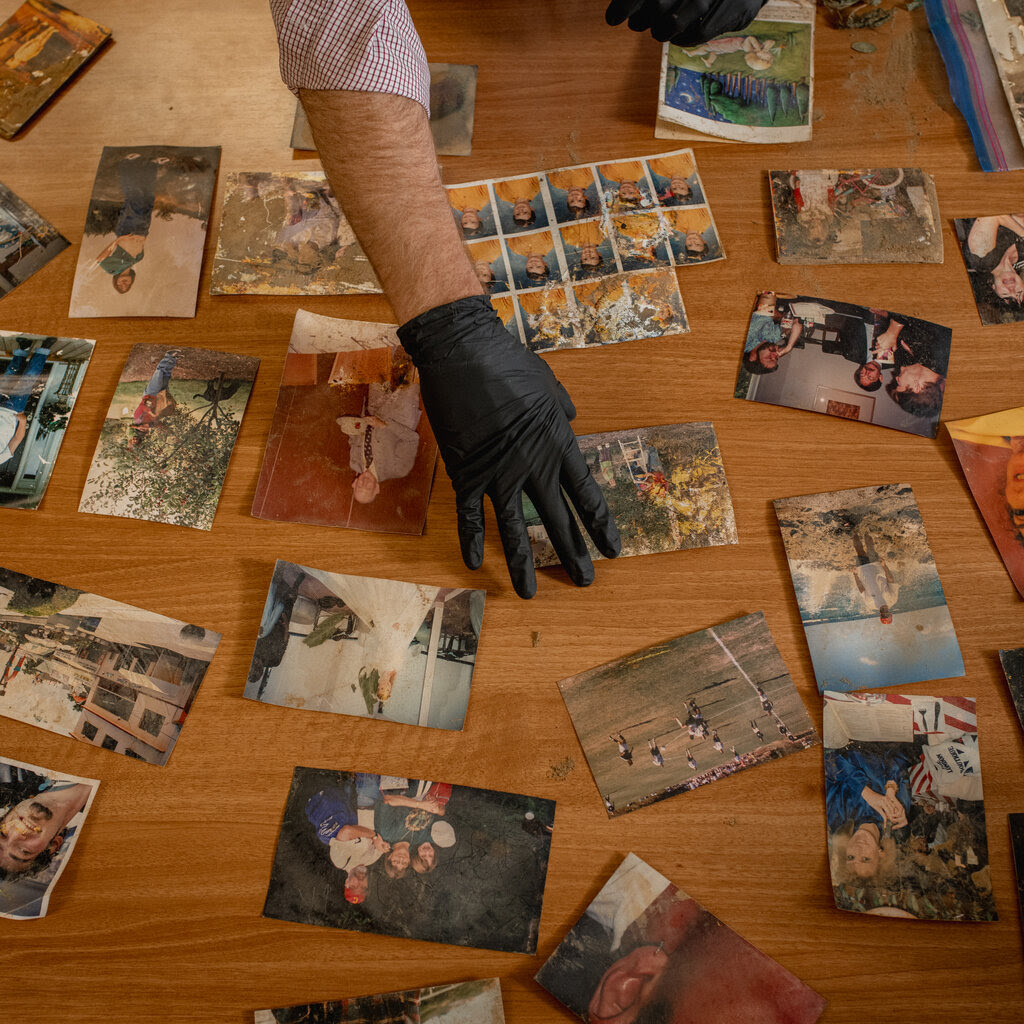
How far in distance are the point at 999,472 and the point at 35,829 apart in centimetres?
130

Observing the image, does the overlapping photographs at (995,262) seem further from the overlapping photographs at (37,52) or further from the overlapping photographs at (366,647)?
the overlapping photographs at (37,52)

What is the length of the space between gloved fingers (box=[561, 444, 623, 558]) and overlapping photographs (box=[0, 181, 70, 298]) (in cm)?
87

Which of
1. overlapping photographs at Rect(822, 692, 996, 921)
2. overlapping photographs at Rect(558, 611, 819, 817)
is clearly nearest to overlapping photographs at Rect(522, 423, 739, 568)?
overlapping photographs at Rect(558, 611, 819, 817)

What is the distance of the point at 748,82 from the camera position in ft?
4.07

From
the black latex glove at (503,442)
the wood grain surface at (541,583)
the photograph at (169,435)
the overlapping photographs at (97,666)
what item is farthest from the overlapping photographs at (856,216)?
the overlapping photographs at (97,666)

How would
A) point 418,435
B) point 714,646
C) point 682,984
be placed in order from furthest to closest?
point 418,435, point 714,646, point 682,984

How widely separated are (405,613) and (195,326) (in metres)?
Answer: 0.54

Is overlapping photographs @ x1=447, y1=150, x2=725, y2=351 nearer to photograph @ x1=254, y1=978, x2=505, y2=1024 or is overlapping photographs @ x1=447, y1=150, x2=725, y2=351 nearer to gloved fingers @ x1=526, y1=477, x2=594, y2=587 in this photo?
gloved fingers @ x1=526, y1=477, x2=594, y2=587

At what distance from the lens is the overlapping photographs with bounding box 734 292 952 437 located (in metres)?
1.06

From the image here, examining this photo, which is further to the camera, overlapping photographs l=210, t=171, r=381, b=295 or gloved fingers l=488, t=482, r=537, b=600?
overlapping photographs l=210, t=171, r=381, b=295

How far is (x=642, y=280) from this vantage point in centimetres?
113

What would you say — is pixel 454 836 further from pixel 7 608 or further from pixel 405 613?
pixel 7 608

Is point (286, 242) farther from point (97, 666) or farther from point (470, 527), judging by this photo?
point (97, 666)

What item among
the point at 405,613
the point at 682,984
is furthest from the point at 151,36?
the point at 682,984
